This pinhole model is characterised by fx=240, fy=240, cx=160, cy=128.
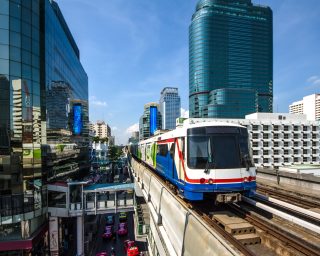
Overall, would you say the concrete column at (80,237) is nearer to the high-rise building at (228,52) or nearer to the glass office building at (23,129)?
the glass office building at (23,129)

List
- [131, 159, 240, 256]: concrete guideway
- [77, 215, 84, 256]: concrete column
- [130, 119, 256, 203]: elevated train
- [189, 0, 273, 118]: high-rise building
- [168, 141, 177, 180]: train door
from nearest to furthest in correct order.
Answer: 1. [131, 159, 240, 256]: concrete guideway
2. [130, 119, 256, 203]: elevated train
3. [168, 141, 177, 180]: train door
4. [77, 215, 84, 256]: concrete column
5. [189, 0, 273, 118]: high-rise building

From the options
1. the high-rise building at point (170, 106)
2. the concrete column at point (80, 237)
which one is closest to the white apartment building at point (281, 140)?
the concrete column at point (80, 237)

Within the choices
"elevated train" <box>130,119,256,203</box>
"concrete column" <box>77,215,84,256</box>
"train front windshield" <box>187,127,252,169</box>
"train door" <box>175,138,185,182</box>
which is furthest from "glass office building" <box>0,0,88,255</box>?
"train front windshield" <box>187,127,252,169</box>

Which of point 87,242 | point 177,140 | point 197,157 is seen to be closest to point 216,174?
point 197,157

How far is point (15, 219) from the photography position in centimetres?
2075

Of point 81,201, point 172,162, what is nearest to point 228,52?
point 81,201

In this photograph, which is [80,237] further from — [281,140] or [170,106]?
[170,106]

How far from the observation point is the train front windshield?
9781 millimetres

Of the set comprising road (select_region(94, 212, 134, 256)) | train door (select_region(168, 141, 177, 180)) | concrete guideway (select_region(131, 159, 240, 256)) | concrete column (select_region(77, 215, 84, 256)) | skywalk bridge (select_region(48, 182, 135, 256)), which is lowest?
road (select_region(94, 212, 134, 256))

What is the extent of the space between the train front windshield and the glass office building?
18.1 meters

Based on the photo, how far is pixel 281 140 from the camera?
63.5m

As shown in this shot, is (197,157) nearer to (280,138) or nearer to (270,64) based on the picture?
(280,138)

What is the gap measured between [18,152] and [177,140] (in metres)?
16.9

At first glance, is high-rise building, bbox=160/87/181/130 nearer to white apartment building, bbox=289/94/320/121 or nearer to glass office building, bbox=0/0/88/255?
white apartment building, bbox=289/94/320/121
